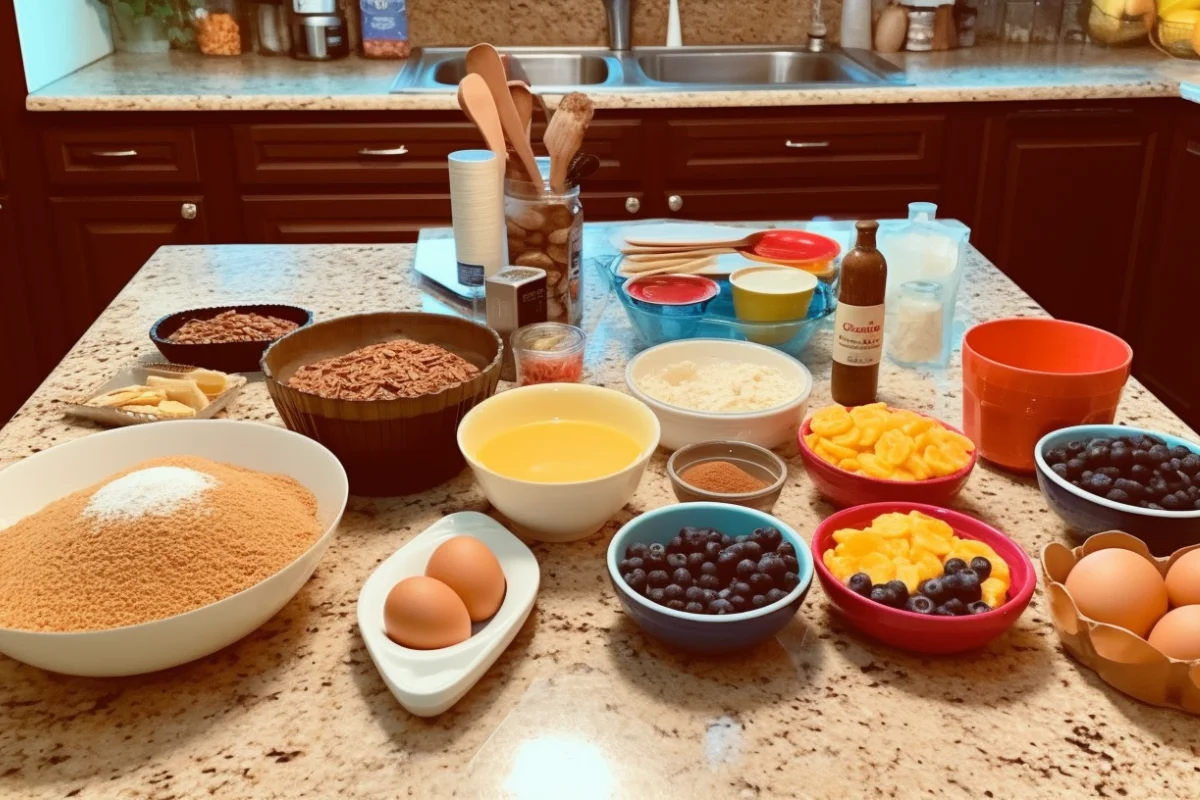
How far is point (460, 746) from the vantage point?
79 centimetres

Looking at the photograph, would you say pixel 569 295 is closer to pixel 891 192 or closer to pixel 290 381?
pixel 290 381

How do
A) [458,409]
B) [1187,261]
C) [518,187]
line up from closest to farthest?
[458,409] → [518,187] → [1187,261]

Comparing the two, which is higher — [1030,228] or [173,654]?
[173,654]

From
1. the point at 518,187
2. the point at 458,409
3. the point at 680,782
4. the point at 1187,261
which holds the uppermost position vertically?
the point at 518,187

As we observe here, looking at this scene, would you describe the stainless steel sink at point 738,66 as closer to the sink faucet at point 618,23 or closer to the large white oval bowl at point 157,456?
the sink faucet at point 618,23

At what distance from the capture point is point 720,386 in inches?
50.3

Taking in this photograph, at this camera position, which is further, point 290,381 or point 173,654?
point 290,381

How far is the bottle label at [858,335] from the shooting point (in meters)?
1.24

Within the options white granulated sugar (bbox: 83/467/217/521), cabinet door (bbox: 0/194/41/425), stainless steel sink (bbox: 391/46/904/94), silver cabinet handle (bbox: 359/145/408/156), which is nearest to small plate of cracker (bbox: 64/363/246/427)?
white granulated sugar (bbox: 83/467/217/521)

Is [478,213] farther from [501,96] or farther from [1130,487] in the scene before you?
[1130,487]

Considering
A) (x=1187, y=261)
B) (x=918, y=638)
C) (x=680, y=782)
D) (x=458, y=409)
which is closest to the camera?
(x=680, y=782)

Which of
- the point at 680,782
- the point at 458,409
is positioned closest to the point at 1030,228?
the point at 458,409

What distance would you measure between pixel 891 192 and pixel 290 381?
86.0 inches

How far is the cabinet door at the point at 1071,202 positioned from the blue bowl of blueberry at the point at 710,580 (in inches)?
91.5
